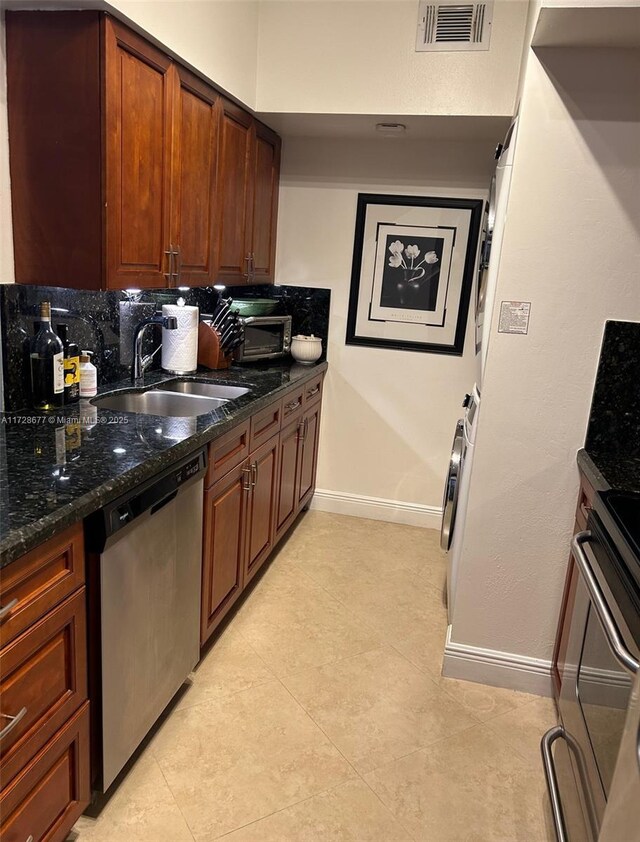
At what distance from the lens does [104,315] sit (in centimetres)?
249

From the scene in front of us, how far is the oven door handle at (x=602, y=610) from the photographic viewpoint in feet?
3.93

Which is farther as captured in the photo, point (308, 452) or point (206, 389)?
point (308, 452)

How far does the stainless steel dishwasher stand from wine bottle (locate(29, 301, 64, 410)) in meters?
0.58

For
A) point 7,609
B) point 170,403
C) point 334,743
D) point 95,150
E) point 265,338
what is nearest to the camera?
point 7,609

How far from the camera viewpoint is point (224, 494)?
2.29m

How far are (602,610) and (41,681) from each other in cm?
124

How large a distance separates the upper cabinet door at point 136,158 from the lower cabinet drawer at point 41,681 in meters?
1.08

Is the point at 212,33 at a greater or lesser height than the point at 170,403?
greater

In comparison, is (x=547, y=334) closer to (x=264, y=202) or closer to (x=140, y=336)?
(x=140, y=336)

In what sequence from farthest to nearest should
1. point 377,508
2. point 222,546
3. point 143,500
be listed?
point 377,508, point 222,546, point 143,500

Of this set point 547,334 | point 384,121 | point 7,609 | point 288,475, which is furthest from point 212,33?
point 7,609

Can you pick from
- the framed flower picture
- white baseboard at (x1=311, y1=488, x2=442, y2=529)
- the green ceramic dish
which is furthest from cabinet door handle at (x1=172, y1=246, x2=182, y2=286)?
white baseboard at (x1=311, y1=488, x2=442, y2=529)

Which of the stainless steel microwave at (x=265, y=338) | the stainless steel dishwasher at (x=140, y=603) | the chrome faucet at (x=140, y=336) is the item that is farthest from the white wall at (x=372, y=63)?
the stainless steel dishwasher at (x=140, y=603)

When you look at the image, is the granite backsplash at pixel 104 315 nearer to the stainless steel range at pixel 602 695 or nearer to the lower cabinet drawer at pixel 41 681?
the lower cabinet drawer at pixel 41 681
